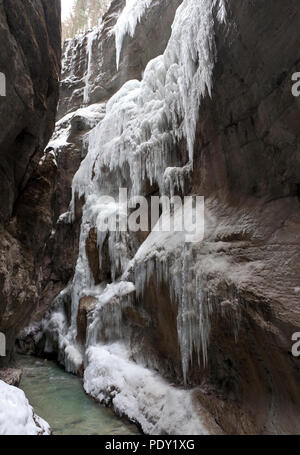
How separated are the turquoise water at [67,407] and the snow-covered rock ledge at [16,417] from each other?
6.72 ft

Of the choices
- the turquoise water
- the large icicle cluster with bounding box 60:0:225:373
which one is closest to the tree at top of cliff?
the large icicle cluster with bounding box 60:0:225:373

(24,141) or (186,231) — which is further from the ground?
(24,141)

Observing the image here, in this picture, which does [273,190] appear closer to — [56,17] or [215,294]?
[215,294]

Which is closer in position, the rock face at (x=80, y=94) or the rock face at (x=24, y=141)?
the rock face at (x=24, y=141)

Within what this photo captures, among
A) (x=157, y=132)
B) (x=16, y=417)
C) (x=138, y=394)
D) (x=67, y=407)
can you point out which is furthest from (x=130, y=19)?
(x=16, y=417)

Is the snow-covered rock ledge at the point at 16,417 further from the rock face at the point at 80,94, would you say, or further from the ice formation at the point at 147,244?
the rock face at the point at 80,94

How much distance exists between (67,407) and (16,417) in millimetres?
3859

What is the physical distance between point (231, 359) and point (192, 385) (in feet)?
3.39

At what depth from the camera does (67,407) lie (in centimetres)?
617

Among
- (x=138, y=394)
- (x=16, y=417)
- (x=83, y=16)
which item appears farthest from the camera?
(x=83, y=16)

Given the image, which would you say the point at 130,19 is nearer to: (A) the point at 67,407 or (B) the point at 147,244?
(B) the point at 147,244

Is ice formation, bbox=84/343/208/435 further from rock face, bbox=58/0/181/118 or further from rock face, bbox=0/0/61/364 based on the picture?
rock face, bbox=58/0/181/118

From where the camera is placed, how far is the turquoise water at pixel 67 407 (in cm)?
499

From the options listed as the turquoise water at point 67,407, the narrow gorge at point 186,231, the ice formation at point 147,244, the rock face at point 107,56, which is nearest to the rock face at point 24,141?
the narrow gorge at point 186,231
